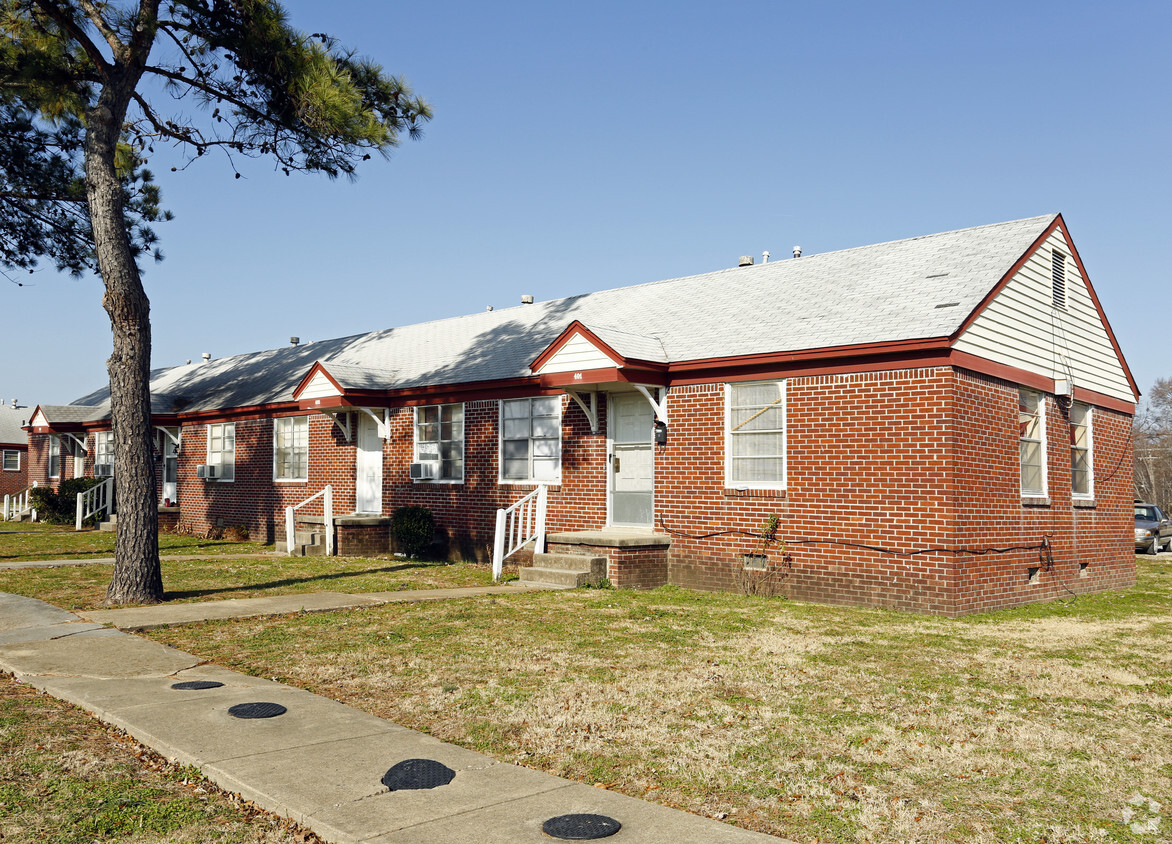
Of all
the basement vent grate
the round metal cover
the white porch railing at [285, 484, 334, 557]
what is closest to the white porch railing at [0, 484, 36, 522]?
the white porch railing at [285, 484, 334, 557]

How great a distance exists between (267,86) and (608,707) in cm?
1072

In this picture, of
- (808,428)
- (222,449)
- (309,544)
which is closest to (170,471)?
(222,449)

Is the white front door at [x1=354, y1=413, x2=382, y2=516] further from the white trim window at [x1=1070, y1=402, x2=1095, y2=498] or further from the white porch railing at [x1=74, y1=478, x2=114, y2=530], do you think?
the white trim window at [x1=1070, y1=402, x2=1095, y2=498]

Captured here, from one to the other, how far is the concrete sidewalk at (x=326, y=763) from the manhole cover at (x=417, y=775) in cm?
6

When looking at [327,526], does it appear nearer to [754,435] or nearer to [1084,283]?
[754,435]

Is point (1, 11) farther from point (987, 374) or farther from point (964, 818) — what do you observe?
point (964, 818)

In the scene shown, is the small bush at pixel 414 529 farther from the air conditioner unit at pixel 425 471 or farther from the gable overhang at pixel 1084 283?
the gable overhang at pixel 1084 283

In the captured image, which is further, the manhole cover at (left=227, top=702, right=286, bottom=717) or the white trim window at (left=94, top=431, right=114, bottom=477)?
the white trim window at (left=94, top=431, right=114, bottom=477)

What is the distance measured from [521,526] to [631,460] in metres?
2.33

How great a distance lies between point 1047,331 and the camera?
15.0 m

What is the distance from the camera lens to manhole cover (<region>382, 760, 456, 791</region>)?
516 cm

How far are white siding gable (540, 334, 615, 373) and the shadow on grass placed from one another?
4.62 meters

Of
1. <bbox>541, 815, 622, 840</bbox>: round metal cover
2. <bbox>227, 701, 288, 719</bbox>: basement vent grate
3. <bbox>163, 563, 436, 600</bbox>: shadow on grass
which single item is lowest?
<bbox>541, 815, 622, 840</bbox>: round metal cover

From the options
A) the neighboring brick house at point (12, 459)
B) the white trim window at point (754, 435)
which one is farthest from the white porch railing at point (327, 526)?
the neighboring brick house at point (12, 459)
